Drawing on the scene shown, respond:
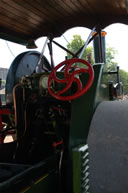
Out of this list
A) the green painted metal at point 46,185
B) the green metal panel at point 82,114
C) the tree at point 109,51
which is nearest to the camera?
the green painted metal at point 46,185

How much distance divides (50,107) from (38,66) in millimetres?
973

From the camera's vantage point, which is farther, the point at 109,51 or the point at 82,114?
Result: the point at 109,51

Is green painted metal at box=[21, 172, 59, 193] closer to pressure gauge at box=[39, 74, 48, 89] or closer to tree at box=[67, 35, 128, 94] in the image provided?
pressure gauge at box=[39, 74, 48, 89]

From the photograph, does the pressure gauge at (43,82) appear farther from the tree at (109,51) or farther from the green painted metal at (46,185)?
the tree at (109,51)

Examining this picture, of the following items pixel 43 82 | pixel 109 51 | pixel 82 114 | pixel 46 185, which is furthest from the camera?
pixel 109 51

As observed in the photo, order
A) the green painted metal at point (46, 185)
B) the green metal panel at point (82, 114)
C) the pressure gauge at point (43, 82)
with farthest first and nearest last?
the pressure gauge at point (43, 82) → the green metal panel at point (82, 114) → the green painted metal at point (46, 185)

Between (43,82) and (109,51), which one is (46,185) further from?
(109,51)

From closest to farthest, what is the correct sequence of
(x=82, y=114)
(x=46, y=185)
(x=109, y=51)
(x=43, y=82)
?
(x=46, y=185), (x=82, y=114), (x=43, y=82), (x=109, y=51)

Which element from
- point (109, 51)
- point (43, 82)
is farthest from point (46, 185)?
point (109, 51)

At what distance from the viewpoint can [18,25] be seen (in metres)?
2.97

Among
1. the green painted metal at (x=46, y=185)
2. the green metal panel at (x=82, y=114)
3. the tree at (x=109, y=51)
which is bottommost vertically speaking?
the green painted metal at (x=46, y=185)

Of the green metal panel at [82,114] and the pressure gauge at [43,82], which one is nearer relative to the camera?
the green metal panel at [82,114]

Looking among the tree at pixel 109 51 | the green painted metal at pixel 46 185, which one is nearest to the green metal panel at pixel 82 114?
the green painted metal at pixel 46 185

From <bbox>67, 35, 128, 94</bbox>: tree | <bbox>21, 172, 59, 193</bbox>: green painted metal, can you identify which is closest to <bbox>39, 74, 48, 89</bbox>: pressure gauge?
<bbox>21, 172, 59, 193</bbox>: green painted metal
